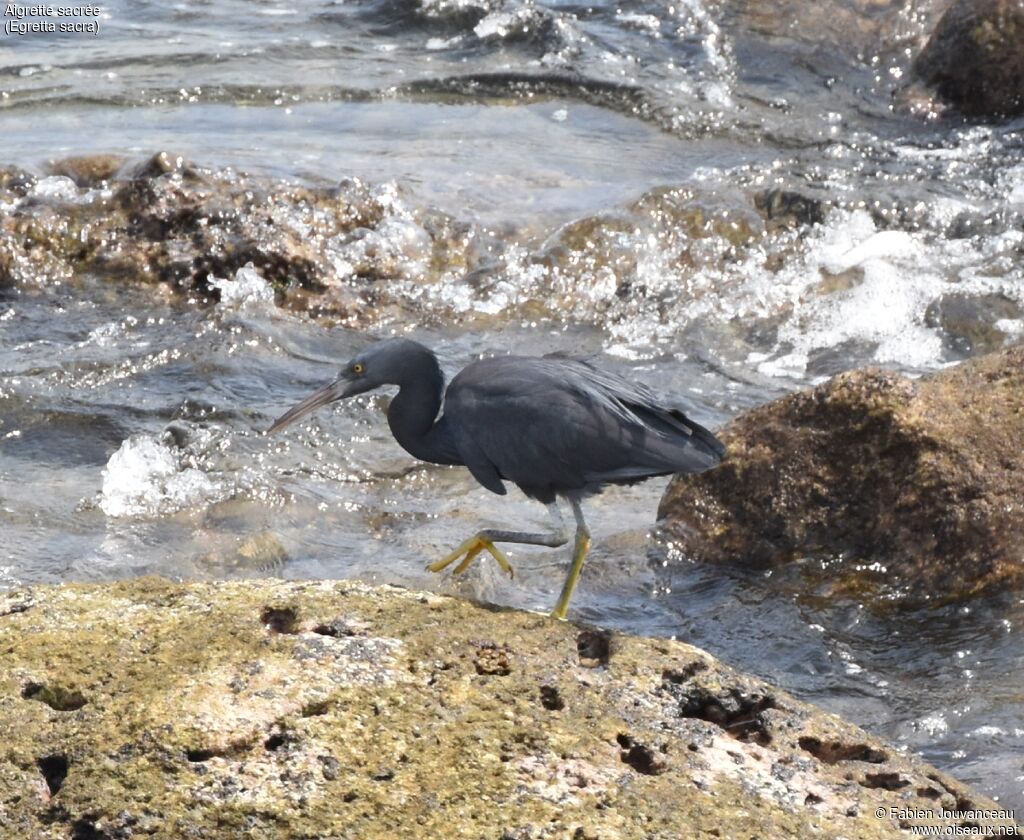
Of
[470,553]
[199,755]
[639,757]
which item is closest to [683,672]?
[639,757]

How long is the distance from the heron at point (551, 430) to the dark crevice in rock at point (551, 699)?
1.49m

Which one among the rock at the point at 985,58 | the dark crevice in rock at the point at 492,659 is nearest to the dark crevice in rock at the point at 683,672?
the dark crevice in rock at the point at 492,659

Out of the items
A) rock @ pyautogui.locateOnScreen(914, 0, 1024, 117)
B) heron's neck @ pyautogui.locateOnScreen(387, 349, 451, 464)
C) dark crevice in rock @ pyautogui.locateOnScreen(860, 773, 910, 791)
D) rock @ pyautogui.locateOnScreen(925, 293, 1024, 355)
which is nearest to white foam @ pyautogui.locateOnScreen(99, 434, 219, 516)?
heron's neck @ pyautogui.locateOnScreen(387, 349, 451, 464)

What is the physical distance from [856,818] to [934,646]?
2142 millimetres

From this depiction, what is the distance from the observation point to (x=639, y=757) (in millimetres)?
3076

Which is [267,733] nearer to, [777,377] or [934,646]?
[934,646]

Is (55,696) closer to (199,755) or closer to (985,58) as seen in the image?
(199,755)

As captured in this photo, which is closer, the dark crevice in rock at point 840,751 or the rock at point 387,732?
the rock at point 387,732

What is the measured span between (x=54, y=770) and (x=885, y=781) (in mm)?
1837

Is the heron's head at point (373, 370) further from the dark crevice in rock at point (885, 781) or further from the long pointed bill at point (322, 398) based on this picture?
the dark crevice in rock at point (885, 781)

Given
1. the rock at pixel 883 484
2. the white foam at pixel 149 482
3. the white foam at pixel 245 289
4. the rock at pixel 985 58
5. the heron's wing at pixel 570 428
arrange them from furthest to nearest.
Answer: the rock at pixel 985 58
the white foam at pixel 245 289
the white foam at pixel 149 482
the rock at pixel 883 484
the heron's wing at pixel 570 428

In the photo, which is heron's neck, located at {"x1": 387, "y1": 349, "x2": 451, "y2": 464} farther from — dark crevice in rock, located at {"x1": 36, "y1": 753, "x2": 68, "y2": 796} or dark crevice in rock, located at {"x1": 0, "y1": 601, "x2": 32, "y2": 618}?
dark crevice in rock, located at {"x1": 36, "y1": 753, "x2": 68, "y2": 796}

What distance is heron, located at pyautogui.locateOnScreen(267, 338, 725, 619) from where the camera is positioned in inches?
187

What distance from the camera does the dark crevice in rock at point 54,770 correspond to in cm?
283
